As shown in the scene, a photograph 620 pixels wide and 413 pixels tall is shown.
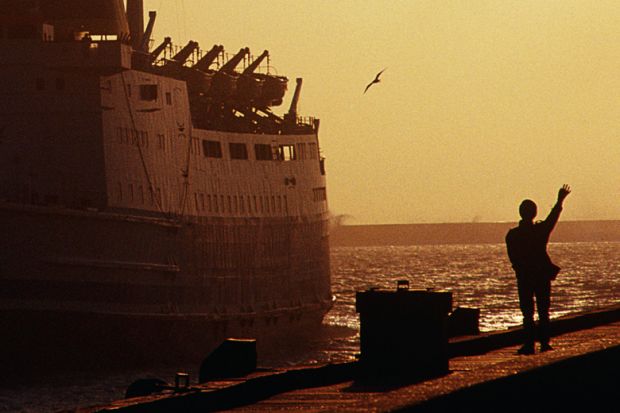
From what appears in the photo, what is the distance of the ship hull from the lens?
43656 millimetres

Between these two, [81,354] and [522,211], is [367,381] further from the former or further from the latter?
[81,354]

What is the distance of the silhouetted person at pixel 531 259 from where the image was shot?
57.4 feet

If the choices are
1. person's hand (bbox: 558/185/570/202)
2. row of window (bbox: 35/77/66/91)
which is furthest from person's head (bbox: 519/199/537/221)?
row of window (bbox: 35/77/66/91)

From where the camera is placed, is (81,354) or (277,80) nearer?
(81,354)

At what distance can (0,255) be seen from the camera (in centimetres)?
4319

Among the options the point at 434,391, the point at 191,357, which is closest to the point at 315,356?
the point at 191,357

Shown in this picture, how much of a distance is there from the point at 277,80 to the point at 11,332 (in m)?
25.9

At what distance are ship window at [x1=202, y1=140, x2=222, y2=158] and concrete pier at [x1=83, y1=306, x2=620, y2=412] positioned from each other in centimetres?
3824

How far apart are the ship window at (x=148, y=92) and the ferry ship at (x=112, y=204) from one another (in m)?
0.04

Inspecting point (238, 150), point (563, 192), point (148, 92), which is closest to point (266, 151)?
point (238, 150)

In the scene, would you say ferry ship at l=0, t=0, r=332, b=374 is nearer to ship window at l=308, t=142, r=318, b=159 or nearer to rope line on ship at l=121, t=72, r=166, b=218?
rope line on ship at l=121, t=72, r=166, b=218

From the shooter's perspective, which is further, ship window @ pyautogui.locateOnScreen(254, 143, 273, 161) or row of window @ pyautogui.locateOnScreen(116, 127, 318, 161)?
ship window @ pyautogui.locateOnScreen(254, 143, 273, 161)

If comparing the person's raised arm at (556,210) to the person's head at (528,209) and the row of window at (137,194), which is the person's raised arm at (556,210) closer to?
the person's head at (528,209)

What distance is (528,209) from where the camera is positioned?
57.2 ft
